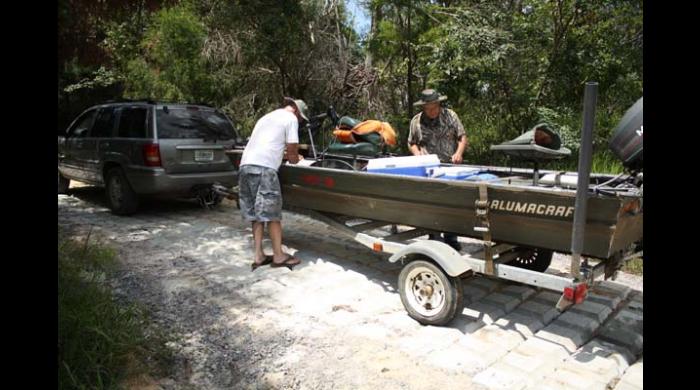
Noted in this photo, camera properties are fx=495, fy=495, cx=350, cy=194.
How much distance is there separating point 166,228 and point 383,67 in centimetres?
678

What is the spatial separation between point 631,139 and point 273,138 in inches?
131

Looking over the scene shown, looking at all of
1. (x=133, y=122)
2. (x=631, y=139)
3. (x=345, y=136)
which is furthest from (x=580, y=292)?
(x=133, y=122)

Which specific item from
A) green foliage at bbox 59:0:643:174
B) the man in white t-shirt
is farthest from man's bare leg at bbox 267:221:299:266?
green foliage at bbox 59:0:643:174

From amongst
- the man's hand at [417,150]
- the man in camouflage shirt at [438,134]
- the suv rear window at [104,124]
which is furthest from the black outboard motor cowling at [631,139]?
the suv rear window at [104,124]

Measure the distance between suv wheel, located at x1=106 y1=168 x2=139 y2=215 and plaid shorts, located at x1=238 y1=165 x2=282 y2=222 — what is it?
320 centimetres

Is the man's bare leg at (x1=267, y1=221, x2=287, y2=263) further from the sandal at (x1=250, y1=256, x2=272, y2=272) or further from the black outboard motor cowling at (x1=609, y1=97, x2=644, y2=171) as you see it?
the black outboard motor cowling at (x1=609, y1=97, x2=644, y2=171)

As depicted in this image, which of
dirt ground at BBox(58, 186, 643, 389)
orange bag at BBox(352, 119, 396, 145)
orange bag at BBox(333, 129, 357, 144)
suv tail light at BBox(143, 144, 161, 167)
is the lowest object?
dirt ground at BBox(58, 186, 643, 389)

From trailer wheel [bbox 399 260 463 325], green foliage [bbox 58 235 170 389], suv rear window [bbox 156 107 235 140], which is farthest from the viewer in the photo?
suv rear window [bbox 156 107 235 140]

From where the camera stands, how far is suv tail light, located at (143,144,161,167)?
711 cm

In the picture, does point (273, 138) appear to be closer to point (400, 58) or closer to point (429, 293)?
point (429, 293)

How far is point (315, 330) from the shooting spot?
391 centimetres

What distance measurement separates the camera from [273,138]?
5250mm
